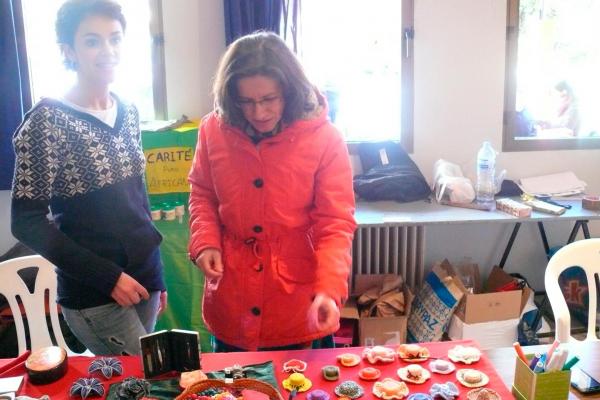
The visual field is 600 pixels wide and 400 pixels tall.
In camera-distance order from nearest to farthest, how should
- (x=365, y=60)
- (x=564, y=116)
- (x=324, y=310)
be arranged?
(x=324, y=310) → (x=365, y=60) → (x=564, y=116)

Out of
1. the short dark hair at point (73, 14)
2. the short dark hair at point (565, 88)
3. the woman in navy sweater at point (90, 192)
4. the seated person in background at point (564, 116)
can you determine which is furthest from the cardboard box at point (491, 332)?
the short dark hair at point (73, 14)

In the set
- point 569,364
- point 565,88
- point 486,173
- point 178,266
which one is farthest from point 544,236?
point 569,364

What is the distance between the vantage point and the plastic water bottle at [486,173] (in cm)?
271

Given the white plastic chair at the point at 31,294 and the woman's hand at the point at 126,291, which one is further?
the white plastic chair at the point at 31,294

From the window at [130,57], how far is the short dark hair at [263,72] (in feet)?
5.45

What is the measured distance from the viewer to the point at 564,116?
10.00 ft

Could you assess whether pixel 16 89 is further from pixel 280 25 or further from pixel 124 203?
pixel 124 203

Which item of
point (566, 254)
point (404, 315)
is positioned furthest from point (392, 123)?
point (566, 254)

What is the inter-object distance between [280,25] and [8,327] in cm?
188

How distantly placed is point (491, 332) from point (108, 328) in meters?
1.83

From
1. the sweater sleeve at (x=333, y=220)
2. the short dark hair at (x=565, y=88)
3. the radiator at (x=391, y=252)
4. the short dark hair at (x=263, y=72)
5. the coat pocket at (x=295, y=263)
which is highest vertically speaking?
the short dark hair at (x=263, y=72)

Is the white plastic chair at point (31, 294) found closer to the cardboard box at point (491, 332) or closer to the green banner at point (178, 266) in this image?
the green banner at point (178, 266)

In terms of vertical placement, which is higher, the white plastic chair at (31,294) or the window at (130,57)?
the window at (130,57)

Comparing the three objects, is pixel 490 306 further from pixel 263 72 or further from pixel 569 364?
pixel 263 72
